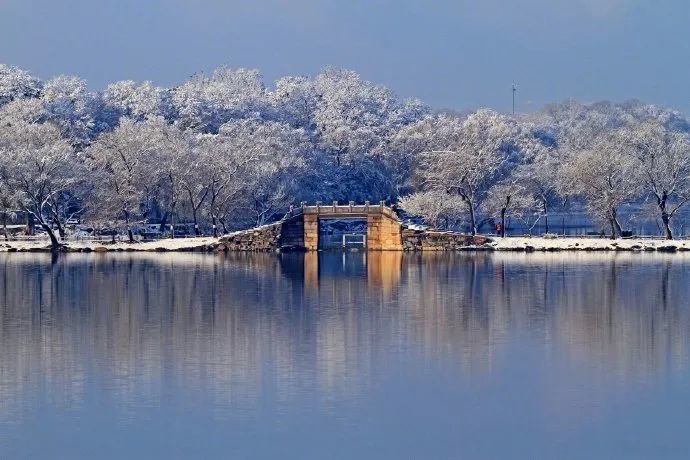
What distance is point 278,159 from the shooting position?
8538 centimetres

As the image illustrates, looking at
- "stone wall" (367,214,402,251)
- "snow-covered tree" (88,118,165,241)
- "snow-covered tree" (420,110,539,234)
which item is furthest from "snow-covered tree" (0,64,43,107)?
"stone wall" (367,214,402,251)

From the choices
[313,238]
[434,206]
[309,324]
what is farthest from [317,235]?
[309,324]

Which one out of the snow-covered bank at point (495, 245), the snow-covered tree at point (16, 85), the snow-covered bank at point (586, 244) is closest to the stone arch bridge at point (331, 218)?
the snow-covered bank at point (495, 245)

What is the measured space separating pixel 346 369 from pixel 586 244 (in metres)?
45.0

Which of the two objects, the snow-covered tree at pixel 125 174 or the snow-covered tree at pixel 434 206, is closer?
the snow-covered tree at pixel 125 174

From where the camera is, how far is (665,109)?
16200cm

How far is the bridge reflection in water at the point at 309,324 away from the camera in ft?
92.0

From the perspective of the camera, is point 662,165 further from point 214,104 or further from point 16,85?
point 16,85

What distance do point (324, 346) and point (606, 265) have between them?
30.3 m

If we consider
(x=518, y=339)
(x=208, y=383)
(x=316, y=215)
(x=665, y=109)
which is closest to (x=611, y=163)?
(x=316, y=215)

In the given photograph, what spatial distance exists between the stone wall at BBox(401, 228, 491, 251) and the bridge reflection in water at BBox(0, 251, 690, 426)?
11.7 meters

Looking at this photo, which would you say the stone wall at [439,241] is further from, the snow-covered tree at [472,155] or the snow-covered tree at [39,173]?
the snow-covered tree at [39,173]

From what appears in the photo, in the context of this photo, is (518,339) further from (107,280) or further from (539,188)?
(539,188)

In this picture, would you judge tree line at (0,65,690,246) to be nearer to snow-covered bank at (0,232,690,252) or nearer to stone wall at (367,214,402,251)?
snow-covered bank at (0,232,690,252)
